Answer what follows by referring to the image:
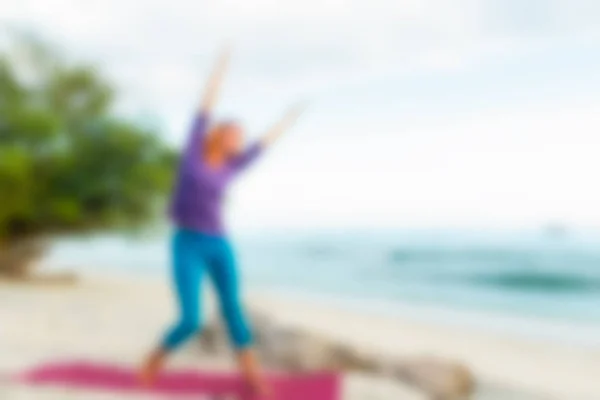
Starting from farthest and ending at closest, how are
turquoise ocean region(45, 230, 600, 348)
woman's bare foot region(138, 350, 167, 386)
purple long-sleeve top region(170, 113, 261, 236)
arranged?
turquoise ocean region(45, 230, 600, 348) < woman's bare foot region(138, 350, 167, 386) < purple long-sleeve top region(170, 113, 261, 236)

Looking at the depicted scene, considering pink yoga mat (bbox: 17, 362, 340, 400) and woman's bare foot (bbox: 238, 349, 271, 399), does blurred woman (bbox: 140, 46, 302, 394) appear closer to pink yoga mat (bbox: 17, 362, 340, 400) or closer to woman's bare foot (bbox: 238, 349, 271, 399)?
woman's bare foot (bbox: 238, 349, 271, 399)

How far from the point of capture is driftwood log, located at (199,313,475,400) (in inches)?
81.3

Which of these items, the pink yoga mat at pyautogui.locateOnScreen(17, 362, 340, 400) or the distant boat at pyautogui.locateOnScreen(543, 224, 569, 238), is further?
the distant boat at pyautogui.locateOnScreen(543, 224, 569, 238)

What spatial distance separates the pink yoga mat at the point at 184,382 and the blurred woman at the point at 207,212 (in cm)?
15

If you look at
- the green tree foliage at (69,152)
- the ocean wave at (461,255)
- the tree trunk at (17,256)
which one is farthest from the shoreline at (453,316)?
the tree trunk at (17,256)

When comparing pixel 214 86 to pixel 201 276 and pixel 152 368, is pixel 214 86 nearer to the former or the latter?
pixel 201 276

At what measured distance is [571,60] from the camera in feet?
6.83

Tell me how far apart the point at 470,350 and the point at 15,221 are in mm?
1867

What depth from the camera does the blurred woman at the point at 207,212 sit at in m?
1.80

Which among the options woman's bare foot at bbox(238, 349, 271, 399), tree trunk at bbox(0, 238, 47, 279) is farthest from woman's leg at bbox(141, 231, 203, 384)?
tree trunk at bbox(0, 238, 47, 279)

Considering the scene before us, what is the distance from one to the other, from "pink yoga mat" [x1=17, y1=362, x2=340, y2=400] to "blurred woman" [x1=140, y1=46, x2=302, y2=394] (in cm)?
15

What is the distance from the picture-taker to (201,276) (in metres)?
1.85

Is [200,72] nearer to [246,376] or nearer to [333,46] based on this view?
[333,46]

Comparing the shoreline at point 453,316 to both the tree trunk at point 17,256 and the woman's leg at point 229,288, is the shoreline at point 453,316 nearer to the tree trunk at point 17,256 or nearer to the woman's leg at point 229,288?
the woman's leg at point 229,288
